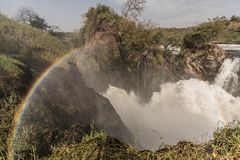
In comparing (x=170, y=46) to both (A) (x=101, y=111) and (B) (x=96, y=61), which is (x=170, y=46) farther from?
(A) (x=101, y=111)

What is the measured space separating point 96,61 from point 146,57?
184 inches

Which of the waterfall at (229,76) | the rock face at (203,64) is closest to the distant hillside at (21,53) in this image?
the rock face at (203,64)

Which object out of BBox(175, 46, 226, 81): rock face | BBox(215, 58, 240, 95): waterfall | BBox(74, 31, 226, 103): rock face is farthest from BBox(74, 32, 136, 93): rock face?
BBox(215, 58, 240, 95): waterfall

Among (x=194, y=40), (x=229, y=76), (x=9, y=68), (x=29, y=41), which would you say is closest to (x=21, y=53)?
(x=29, y=41)

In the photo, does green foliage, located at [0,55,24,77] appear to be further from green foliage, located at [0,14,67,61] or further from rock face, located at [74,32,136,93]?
rock face, located at [74,32,136,93]

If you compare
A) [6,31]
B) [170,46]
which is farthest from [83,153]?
[170,46]

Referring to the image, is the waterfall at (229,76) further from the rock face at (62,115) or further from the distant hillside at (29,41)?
the rock face at (62,115)

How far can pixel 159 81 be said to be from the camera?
2242 centimetres

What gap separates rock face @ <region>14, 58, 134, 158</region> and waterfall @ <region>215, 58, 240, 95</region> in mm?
14067

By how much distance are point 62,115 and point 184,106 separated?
1642cm

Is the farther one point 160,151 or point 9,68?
point 9,68

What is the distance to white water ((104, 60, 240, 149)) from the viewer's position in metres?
19.4

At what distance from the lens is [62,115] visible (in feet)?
26.6

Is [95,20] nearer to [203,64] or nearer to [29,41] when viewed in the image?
[29,41]
